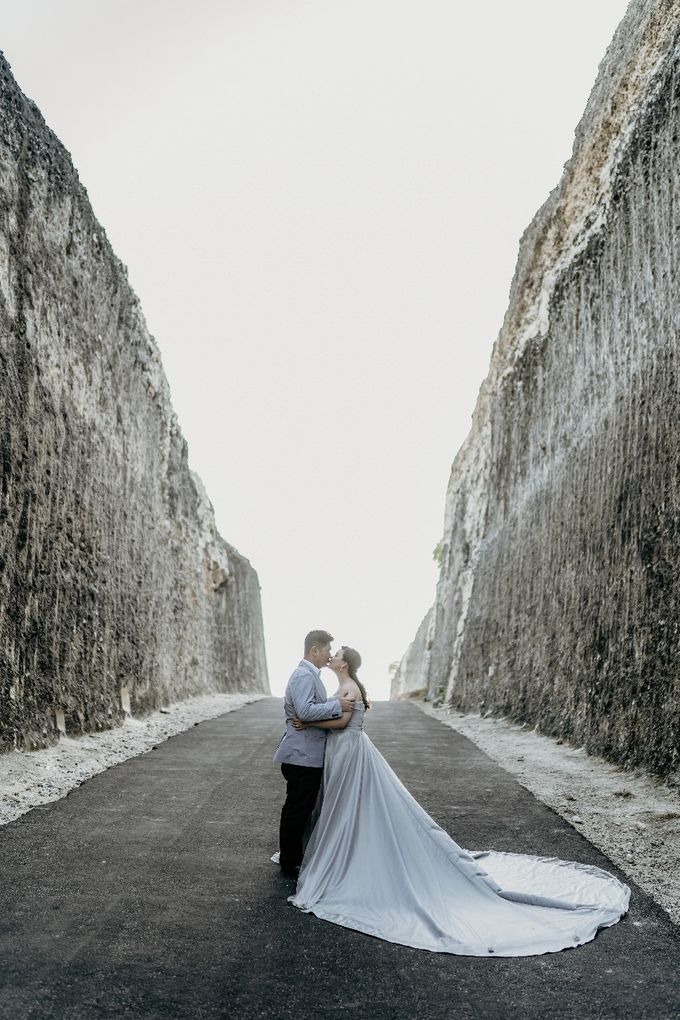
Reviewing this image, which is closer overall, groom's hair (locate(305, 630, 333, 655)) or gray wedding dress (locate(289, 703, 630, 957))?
gray wedding dress (locate(289, 703, 630, 957))

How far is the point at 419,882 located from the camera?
18.9 ft

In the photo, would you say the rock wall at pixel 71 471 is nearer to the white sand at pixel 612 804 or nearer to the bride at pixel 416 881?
the bride at pixel 416 881

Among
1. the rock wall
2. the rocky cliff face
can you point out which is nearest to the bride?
the rocky cliff face

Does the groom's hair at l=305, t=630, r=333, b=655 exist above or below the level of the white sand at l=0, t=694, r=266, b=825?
above

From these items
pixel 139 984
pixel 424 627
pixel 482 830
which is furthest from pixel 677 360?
pixel 424 627

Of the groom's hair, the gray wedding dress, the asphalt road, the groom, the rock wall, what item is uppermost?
the rock wall

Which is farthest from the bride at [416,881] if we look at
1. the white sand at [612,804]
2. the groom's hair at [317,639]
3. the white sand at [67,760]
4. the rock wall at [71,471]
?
the rock wall at [71,471]

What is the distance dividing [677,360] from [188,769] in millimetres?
8532

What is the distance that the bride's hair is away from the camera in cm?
698

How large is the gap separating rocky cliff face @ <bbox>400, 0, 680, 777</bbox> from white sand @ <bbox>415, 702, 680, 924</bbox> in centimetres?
42

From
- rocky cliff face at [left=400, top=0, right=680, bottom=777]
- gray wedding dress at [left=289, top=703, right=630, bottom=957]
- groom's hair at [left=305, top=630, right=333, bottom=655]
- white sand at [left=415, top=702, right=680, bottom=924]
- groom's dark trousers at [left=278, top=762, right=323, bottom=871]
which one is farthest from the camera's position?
rocky cliff face at [left=400, top=0, right=680, bottom=777]

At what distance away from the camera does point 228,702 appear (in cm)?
2564

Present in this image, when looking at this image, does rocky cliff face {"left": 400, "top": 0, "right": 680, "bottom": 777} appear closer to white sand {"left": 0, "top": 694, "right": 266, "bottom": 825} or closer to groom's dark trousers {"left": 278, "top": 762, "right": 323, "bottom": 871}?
groom's dark trousers {"left": 278, "top": 762, "right": 323, "bottom": 871}

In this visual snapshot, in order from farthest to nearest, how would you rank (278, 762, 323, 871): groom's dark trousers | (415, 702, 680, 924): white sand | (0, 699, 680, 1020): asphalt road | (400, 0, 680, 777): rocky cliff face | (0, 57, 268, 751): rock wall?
1. (0, 57, 268, 751): rock wall
2. (400, 0, 680, 777): rocky cliff face
3. (415, 702, 680, 924): white sand
4. (278, 762, 323, 871): groom's dark trousers
5. (0, 699, 680, 1020): asphalt road
